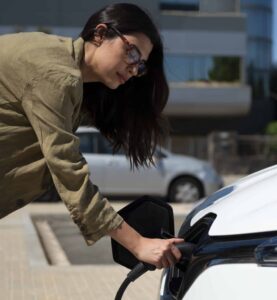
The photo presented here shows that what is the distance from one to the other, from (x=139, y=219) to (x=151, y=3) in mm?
28554

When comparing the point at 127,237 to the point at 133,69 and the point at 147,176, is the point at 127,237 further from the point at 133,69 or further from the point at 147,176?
the point at 147,176

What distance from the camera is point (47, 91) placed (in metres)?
2.51

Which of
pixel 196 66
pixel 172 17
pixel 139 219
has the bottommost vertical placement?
pixel 196 66

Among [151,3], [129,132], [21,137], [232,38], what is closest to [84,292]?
[129,132]

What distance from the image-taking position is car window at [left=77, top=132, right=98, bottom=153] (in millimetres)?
13892

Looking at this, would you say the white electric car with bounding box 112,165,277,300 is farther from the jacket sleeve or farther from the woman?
the jacket sleeve

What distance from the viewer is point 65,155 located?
2.53 m

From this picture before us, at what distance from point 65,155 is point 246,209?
0.67 meters

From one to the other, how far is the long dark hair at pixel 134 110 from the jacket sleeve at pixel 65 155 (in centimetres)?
46

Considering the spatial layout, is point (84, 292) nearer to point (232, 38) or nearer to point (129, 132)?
point (129, 132)

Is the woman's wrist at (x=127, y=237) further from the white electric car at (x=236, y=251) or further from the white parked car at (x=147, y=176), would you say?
the white parked car at (x=147, y=176)

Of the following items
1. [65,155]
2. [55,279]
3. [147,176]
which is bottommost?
[147,176]

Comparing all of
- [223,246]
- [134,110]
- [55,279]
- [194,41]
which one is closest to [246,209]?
[223,246]

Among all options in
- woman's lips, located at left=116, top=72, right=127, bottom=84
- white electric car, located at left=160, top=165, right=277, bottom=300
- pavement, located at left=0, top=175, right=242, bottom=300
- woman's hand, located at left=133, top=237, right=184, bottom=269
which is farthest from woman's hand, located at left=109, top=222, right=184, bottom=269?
pavement, located at left=0, top=175, right=242, bottom=300
